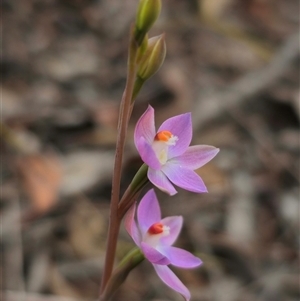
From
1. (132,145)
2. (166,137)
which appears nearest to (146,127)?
(166,137)

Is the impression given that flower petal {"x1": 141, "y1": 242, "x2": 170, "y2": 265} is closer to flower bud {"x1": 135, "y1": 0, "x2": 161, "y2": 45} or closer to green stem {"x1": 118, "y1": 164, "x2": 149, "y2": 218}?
green stem {"x1": 118, "y1": 164, "x2": 149, "y2": 218}

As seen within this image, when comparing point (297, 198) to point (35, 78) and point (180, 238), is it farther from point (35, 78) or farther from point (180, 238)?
point (35, 78)

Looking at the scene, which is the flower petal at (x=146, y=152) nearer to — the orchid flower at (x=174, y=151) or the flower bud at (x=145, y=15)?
the orchid flower at (x=174, y=151)

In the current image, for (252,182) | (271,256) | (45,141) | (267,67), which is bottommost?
(271,256)

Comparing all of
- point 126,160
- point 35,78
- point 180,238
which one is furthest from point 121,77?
point 180,238

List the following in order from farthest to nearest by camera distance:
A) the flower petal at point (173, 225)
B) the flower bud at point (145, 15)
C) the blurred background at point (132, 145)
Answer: the blurred background at point (132, 145), the flower petal at point (173, 225), the flower bud at point (145, 15)

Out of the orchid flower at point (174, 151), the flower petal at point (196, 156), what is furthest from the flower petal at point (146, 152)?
the flower petal at point (196, 156)

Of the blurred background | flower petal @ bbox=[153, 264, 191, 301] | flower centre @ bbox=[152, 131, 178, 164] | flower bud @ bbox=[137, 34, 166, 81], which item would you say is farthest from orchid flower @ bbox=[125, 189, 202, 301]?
the blurred background
